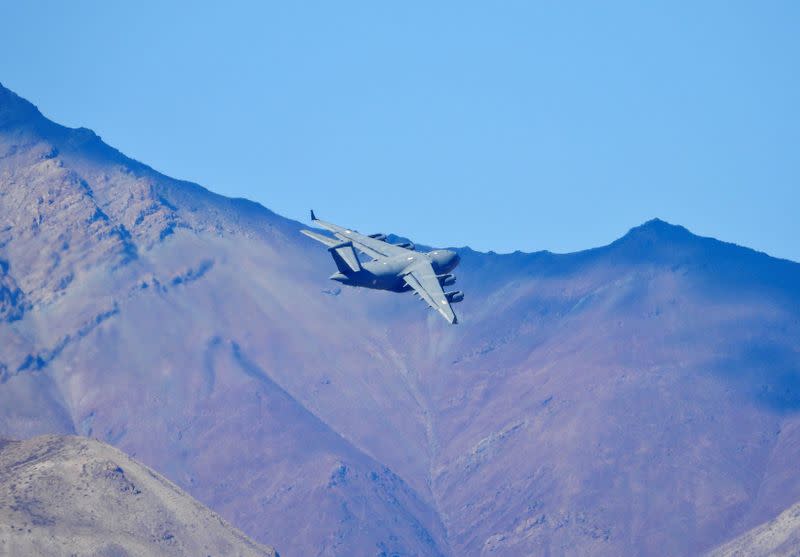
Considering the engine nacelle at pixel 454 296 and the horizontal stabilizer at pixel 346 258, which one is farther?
the horizontal stabilizer at pixel 346 258

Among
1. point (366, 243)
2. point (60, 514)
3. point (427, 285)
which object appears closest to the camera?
point (427, 285)

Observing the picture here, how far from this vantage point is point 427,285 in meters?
168

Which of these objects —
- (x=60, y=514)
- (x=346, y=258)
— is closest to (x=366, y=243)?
(x=346, y=258)

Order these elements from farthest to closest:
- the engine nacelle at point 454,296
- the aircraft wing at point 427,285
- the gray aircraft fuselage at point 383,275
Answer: the gray aircraft fuselage at point 383,275, the engine nacelle at point 454,296, the aircraft wing at point 427,285

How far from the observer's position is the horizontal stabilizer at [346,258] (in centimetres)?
17112

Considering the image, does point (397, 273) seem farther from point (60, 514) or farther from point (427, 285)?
point (60, 514)

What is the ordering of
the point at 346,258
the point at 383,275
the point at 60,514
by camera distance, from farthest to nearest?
the point at 60,514 < the point at 346,258 < the point at 383,275

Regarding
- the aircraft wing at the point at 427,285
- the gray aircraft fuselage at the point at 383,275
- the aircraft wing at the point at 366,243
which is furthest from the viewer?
the aircraft wing at the point at 366,243

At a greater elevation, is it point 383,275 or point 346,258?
point 346,258

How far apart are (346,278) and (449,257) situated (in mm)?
13802

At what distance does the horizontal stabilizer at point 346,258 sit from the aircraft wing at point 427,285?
5.10 meters

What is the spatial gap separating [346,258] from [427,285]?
29.2 feet

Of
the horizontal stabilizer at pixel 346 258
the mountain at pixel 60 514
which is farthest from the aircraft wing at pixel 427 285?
the mountain at pixel 60 514

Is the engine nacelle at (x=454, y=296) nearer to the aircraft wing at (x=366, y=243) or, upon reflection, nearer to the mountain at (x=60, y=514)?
the aircraft wing at (x=366, y=243)
